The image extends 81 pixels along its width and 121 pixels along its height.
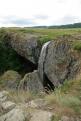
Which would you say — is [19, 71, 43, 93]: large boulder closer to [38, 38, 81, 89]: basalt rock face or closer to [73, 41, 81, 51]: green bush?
[38, 38, 81, 89]: basalt rock face

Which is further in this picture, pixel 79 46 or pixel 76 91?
pixel 79 46

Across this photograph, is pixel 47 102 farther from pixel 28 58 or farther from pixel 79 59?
pixel 28 58

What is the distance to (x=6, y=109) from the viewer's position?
8.96 metres

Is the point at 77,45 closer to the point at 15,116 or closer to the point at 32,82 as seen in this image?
the point at 32,82

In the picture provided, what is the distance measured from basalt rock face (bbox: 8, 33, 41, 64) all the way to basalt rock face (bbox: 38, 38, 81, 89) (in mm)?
5094

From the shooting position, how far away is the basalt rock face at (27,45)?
1204 inches

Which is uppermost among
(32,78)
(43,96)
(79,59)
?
(43,96)

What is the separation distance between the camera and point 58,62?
23.1 m

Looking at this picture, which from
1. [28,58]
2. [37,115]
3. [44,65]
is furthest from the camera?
[28,58]

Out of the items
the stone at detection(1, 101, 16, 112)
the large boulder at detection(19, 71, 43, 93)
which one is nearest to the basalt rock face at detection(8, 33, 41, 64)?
the large boulder at detection(19, 71, 43, 93)

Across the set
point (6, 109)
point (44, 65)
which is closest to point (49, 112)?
point (6, 109)

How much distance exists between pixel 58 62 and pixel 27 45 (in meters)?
9.04

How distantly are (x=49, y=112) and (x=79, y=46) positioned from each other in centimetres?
1384

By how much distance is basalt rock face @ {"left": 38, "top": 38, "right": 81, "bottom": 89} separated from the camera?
2173cm
